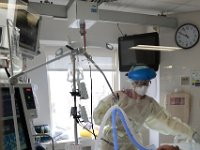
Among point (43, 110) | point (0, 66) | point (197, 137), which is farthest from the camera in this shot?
point (43, 110)

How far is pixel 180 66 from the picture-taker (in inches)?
137

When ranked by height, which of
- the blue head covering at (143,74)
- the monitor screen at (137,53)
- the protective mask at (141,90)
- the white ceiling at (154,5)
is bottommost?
the protective mask at (141,90)

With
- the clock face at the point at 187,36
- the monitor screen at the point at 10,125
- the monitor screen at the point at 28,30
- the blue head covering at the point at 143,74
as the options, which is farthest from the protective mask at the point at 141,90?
the clock face at the point at 187,36

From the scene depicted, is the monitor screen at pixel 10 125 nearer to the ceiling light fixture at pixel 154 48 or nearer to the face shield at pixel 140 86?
the face shield at pixel 140 86

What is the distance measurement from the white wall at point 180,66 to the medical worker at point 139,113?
43.2 inches

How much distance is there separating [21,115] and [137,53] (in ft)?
7.92

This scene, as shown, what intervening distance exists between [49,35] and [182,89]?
77.4 inches

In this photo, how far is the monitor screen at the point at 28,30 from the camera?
63.6 inches

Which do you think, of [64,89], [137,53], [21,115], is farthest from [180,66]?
[21,115]

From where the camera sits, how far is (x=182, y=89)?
3455 mm

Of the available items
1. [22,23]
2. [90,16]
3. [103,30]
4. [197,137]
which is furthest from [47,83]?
[197,137]

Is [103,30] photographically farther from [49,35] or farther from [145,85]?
[145,85]

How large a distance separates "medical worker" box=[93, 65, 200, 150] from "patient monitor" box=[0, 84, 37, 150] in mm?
892

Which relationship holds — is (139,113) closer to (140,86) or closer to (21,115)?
(140,86)
